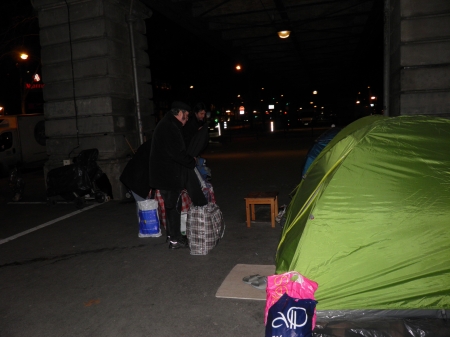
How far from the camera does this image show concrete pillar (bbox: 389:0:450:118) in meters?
7.41

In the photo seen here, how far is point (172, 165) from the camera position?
5.93 m

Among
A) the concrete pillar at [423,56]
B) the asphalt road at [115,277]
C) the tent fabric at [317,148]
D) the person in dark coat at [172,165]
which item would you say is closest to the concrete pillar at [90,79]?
the asphalt road at [115,277]

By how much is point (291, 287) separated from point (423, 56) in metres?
6.13

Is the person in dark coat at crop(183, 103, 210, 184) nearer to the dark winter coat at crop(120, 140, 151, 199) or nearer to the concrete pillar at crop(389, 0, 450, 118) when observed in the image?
the dark winter coat at crop(120, 140, 151, 199)

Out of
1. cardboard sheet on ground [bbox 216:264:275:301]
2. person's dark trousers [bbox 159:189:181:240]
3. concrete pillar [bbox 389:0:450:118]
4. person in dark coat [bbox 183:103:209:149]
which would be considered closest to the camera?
cardboard sheet on ground [bbox 216:264:275:301]

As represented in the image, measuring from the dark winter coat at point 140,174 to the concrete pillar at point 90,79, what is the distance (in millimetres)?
3485

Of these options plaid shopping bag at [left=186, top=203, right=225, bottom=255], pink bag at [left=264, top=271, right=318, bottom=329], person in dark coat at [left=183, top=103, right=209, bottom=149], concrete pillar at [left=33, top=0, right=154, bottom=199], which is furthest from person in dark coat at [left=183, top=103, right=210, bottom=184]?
concrete pillar at [left=33, top=0, right=154, bottom=199]

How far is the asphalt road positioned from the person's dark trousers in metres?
0.30

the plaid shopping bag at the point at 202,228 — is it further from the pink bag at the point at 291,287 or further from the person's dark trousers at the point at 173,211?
the pink bag at the point at 291,287

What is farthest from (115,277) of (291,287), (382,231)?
(382,231)

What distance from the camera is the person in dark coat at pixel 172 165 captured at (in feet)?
19.0

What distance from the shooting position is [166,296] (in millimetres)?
4508

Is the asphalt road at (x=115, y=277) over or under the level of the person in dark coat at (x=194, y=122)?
under

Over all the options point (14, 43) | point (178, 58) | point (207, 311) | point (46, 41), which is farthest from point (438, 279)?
point (178, 58)
